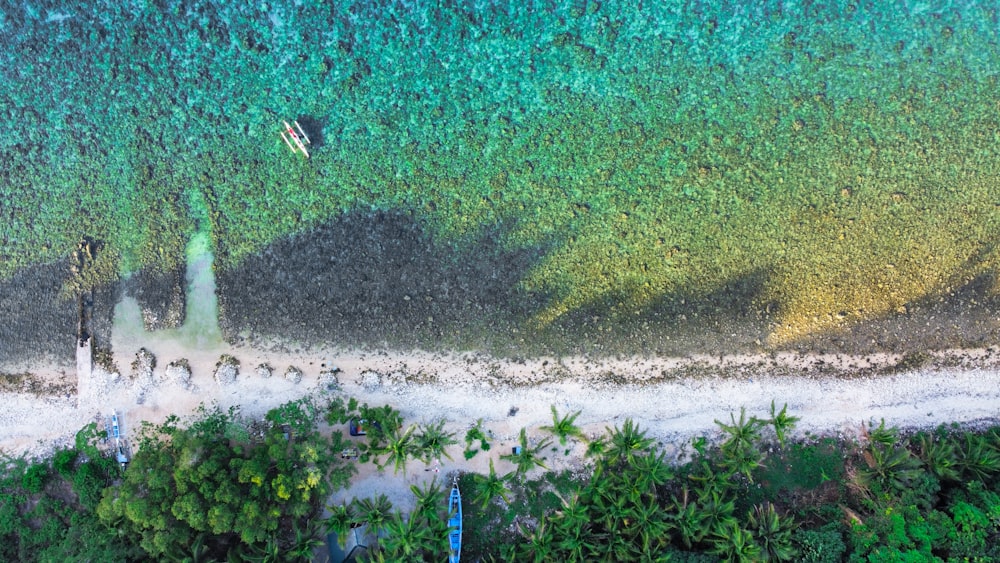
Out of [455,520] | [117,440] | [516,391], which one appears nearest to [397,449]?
[455,520]

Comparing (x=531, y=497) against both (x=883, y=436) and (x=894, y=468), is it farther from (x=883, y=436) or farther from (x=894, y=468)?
(x=894, y=468)

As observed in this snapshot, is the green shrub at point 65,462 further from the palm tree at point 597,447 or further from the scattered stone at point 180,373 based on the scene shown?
the palm tree at point 597,447

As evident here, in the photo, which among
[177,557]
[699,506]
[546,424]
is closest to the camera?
[177,557]

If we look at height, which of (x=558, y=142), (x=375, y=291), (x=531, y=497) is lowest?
(x=531, y=497)

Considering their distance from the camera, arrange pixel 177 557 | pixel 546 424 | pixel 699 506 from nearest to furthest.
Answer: pixel 177 557 → pixel 699 506 → pixel 546 424

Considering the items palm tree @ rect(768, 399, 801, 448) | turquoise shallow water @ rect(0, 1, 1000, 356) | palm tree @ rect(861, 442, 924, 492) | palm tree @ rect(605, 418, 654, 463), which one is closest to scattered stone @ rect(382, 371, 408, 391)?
turquoise shallow water @ rect(0, 1, 1000, 356)

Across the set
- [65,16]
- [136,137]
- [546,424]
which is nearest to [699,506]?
[546,424]

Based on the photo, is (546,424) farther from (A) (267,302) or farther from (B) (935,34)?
(B) (935,34)

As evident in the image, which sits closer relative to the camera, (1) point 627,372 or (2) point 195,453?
(2) point 195,453
